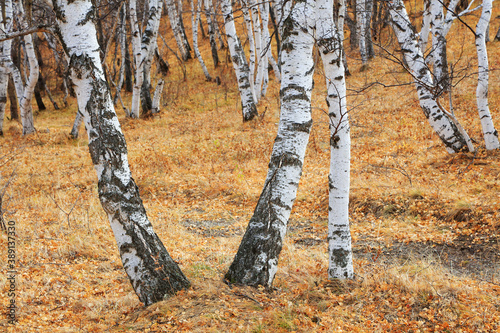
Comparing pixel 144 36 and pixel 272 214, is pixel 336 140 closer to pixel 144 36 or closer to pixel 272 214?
pixel 272 214

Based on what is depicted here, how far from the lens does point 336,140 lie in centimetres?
389

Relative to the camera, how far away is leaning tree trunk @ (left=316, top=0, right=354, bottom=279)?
370 cm

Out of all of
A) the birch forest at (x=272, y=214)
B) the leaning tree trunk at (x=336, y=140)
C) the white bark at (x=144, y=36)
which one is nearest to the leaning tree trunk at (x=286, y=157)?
the birch forest at (x=272, y=214)

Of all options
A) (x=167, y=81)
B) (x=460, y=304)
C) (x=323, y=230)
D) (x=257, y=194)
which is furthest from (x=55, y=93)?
(x=460, y=304)

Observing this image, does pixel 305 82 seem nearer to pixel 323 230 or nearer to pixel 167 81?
pixel 323 230

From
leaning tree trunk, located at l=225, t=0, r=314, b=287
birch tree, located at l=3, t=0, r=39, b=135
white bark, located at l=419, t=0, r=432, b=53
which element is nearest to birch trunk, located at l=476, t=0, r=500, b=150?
white bark, located at l=419, t=0, r=432, b=53

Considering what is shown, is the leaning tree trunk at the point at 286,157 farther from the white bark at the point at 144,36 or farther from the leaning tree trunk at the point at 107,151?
the white bark at the point at 144,36

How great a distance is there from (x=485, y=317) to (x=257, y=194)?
5308 mm

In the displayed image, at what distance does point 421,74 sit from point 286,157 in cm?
600

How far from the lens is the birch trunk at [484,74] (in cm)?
775

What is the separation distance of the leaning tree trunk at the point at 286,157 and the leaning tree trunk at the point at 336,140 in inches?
5.7

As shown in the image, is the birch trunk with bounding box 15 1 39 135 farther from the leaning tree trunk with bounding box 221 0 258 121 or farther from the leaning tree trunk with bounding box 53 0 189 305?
the leaning tree trunk with bounding box 53 0 189 305

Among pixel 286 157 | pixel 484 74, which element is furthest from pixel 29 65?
pixel 484 74

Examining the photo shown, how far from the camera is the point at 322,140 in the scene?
11898 millimetres
